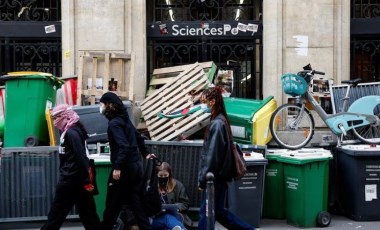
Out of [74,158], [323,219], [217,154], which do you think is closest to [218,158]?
[217,154]

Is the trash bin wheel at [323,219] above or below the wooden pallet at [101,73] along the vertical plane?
below

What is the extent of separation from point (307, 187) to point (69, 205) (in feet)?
10.8

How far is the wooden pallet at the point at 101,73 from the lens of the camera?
10.8m

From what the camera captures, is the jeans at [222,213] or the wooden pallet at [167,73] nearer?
the jeans at [222,213]

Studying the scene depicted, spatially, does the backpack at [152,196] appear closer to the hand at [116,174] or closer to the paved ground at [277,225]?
the hand at [116,174]

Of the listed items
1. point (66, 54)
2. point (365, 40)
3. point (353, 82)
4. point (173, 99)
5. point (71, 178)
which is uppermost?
Answer: point (365, 40)

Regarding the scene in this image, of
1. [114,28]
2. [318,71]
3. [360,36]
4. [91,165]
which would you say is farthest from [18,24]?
[360,36]

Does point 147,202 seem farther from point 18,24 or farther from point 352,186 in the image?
point 18,24

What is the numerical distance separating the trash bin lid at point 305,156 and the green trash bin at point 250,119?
2.40 ft

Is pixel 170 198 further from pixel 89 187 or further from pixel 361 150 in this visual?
pixel 361 150

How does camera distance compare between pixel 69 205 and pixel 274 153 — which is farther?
pixel 274 153

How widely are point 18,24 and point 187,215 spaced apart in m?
4.82

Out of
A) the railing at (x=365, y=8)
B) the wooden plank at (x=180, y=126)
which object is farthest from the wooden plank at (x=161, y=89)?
the railing at (x=365, y=8)

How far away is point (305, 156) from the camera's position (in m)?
9.21
